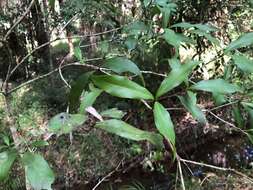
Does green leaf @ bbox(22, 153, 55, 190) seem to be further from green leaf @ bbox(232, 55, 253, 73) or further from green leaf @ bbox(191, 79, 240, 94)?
green leaf @ bbox(232, 55, 253, 73)

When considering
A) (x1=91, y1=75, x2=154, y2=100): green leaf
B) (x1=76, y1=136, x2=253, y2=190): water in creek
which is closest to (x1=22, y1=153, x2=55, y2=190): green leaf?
(x1=91, y1=75, x2=154, y2=100): green leaf

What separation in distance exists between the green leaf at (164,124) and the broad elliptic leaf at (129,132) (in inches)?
0.9

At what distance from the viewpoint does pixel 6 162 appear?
66 centimetres

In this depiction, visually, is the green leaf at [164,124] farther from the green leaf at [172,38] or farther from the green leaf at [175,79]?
the green leaf at [172,38]

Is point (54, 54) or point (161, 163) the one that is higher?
point (54, 54)

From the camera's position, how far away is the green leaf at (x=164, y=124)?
659 millimetres

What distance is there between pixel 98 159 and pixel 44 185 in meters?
3.71

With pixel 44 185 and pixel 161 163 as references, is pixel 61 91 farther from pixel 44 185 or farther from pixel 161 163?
pixel 44 185

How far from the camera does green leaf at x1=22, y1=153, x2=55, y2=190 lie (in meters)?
0.63

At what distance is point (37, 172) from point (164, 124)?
8.3 inches

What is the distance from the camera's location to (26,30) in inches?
230

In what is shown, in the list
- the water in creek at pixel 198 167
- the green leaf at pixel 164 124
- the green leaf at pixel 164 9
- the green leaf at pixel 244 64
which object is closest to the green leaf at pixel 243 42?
the green leaf at pixel 244 64

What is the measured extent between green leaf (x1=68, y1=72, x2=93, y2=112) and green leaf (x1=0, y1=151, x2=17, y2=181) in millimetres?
195

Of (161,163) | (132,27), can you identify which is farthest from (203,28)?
(161,163)
